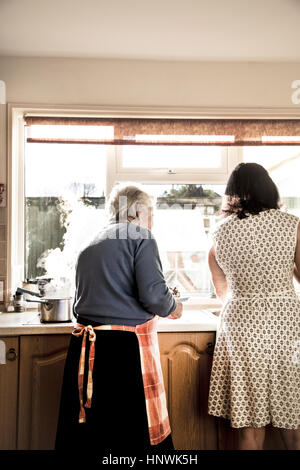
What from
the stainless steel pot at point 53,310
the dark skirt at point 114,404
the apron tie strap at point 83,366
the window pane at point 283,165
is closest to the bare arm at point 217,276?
the dark skirt at point 114,404

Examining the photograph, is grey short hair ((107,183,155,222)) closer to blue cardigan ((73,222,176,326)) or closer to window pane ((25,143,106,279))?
blue cardigan ((73,222,176,326))

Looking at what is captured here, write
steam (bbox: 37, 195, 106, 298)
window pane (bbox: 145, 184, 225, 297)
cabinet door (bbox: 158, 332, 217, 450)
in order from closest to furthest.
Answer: cabinet door (bbox: 158, 332, 217, 450)
steam (bbox: 37, 195, 106, 298)
window pane (bbox: 145, 184, 225, 297)

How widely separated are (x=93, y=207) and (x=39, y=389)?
1131 mm

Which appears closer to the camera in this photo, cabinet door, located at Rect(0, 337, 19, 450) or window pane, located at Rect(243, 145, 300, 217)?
cabinet door, located at Rect(0, 337, 19, 450)

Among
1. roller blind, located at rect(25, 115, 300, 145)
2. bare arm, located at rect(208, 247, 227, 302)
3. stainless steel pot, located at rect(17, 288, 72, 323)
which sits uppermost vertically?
roller blind, located at rect(25, 115, 300, 145)

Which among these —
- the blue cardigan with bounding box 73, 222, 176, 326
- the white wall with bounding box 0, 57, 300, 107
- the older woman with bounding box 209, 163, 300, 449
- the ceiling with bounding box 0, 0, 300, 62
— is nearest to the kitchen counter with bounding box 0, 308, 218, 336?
the older woman with bounding box 209, 163, 300, 449

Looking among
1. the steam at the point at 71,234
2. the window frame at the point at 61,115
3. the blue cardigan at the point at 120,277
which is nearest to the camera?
the blue cardigan at the point at 120,277

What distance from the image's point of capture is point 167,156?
2.51m

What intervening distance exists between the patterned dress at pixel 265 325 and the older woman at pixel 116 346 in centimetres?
30

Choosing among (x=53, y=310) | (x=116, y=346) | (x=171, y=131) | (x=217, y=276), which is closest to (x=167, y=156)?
(x=171, y=131)

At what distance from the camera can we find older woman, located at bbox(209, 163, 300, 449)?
4.81ft

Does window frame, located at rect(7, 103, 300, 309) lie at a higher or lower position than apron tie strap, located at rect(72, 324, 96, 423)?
higher

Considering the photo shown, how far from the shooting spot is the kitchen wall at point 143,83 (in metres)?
2.34

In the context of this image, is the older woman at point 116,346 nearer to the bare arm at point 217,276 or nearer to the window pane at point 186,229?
the bare arm at point 217,276
